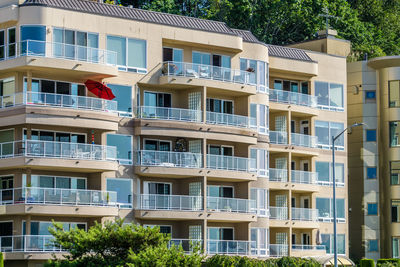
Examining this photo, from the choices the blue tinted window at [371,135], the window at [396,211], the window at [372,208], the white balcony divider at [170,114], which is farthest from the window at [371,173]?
the white balcony divider at [170,114]

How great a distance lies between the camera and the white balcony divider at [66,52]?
6175 cm

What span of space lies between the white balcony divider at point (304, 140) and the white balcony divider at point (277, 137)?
923 mm

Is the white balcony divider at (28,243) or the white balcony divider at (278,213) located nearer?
the white balcony divider at (28,243)

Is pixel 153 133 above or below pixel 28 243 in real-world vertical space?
above

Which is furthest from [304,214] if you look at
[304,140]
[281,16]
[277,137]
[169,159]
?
[281,16]

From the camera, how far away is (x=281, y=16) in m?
95.9

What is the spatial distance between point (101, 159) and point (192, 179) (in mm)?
7552

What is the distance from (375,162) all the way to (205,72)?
21.1 m

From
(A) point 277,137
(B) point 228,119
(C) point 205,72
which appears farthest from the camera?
(A) point 277,137

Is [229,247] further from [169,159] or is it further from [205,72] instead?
[205,72]

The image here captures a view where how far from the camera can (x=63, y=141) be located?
63.0 meters

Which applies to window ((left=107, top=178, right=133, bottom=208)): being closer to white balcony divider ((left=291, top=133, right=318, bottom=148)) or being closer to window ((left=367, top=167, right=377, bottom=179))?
white balcony divider ((left=291, top=133, right=318, bottom=148))

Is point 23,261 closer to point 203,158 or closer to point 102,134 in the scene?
point 102,134

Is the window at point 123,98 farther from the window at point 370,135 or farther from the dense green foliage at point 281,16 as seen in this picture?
the dense green foliage at point 281,16
